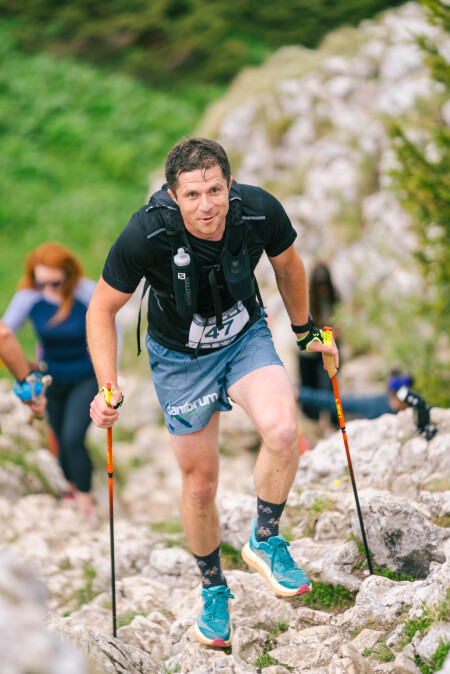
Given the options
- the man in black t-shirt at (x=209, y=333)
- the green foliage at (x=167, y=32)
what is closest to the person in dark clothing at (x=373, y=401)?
the man in black t-shirt at (x=209, y=333)

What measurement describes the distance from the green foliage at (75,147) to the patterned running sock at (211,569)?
52.0ft

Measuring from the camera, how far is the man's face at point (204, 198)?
333 centimetres

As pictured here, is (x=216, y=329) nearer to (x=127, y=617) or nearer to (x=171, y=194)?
(x=171, y=194)

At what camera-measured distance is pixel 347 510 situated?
492 cm

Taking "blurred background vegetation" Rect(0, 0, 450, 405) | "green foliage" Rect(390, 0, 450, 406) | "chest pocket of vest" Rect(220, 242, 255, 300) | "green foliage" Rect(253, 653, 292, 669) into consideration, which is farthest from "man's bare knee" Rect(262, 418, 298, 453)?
"blurred background vegetation" Rect(0, 0, 450, 405)

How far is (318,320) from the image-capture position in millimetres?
8773

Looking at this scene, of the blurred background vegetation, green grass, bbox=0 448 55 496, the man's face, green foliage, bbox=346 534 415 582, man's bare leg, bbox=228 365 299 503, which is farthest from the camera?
the blurred background vegetation

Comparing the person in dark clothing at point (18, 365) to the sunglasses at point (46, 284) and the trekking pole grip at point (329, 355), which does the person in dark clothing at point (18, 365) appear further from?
the trekking pole grip at point (329, 355)

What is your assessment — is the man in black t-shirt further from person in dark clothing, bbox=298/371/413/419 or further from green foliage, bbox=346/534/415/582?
person in dark clothing, bbox=298/371/413/419

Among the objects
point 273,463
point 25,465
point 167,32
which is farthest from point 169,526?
point 167,32

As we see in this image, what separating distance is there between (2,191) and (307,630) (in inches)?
Answer: 836

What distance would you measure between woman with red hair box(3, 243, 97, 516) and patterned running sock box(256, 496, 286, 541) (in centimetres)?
309

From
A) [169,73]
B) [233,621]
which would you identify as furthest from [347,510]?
[169,73]

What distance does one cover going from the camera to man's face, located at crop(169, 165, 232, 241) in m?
3.33
